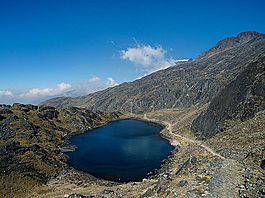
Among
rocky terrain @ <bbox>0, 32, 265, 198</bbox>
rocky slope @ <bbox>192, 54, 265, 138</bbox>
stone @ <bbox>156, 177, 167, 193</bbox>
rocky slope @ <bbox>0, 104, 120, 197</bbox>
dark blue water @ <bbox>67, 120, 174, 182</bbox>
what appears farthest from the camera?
rocky slope @ <bbox>192, 54, 265, 138</bbox>

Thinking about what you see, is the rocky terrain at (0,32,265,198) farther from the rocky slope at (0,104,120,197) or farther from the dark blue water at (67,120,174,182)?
the dark blue water at (67,120,174,182)

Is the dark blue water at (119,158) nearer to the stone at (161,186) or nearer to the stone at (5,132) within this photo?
the stone at (161,186)

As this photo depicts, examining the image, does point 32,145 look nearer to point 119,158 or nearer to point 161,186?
point 119,158

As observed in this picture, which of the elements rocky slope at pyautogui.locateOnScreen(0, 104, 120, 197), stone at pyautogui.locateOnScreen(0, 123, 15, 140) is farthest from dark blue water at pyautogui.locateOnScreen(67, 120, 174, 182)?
stone at pyautogui.locateOnScreen(0, 123, 15, 140)

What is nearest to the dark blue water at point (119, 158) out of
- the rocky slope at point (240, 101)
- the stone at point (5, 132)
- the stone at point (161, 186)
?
the rocky slope at point (240, 101)

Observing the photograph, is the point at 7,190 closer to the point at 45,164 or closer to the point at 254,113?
the point at 45,164

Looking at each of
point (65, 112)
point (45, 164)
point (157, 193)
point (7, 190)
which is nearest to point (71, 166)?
point (45, 164)
